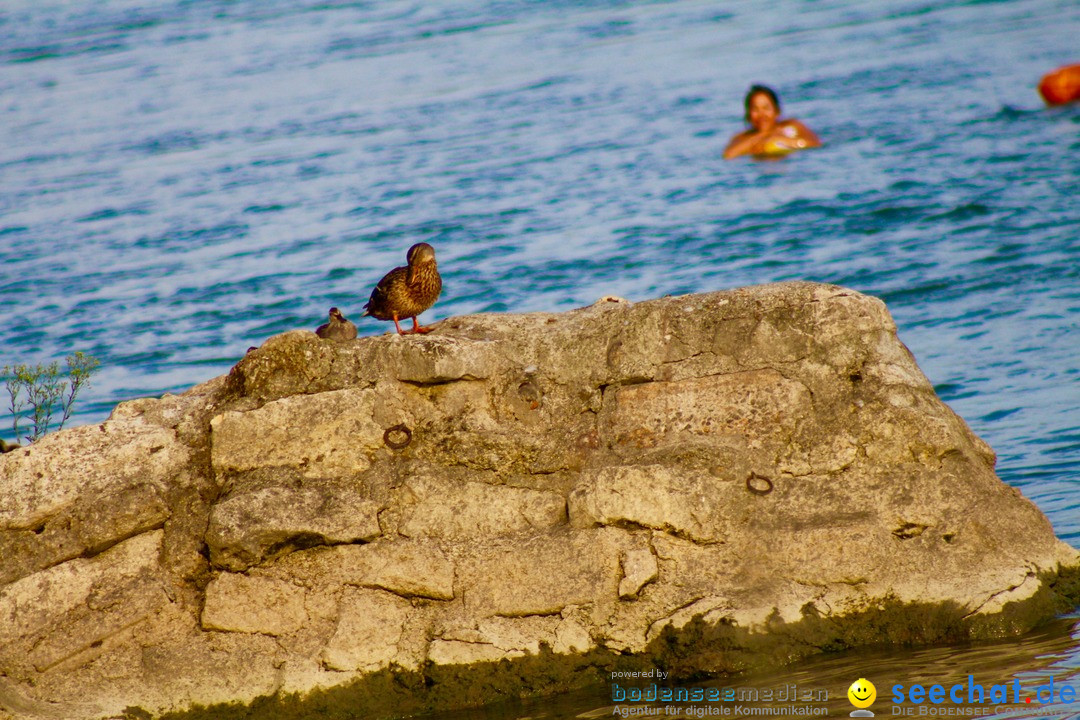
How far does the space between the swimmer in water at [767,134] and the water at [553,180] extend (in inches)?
10.5

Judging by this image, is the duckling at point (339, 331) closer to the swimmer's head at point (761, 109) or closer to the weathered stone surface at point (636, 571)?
the weathered stone surface at point (636, 571)

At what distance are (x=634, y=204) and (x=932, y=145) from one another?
4348 mm

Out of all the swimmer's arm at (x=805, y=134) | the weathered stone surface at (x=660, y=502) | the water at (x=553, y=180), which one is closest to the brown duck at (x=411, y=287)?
the weathered stone surface at (x=660, y=502)

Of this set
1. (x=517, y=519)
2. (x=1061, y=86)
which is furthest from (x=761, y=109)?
(x=517, y=519)

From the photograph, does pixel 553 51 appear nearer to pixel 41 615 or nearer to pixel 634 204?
pixel 634 204

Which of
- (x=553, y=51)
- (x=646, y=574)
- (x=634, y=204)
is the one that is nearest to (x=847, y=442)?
(x=646, y=574)

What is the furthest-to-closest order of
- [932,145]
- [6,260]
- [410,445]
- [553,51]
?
[553,51] → [932,145] → [6,260] → [410,445]

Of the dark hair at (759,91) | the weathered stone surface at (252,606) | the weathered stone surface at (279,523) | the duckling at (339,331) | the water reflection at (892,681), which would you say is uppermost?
the duckling at (339,331)

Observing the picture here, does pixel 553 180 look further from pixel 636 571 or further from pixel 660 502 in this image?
pixel 636 571

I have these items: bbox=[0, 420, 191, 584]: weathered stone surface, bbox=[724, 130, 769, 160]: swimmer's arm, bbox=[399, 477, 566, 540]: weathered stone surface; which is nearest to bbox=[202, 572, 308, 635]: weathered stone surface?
bbox=[0, 420, 191, 584]: weathered stone surface

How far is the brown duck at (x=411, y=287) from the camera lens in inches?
249

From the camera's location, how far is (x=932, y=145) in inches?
728

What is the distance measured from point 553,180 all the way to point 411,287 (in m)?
12.4

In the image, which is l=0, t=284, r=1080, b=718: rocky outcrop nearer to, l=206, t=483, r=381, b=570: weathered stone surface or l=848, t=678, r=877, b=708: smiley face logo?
l=206, t=483, r=381, b=570: weathered stone surface
